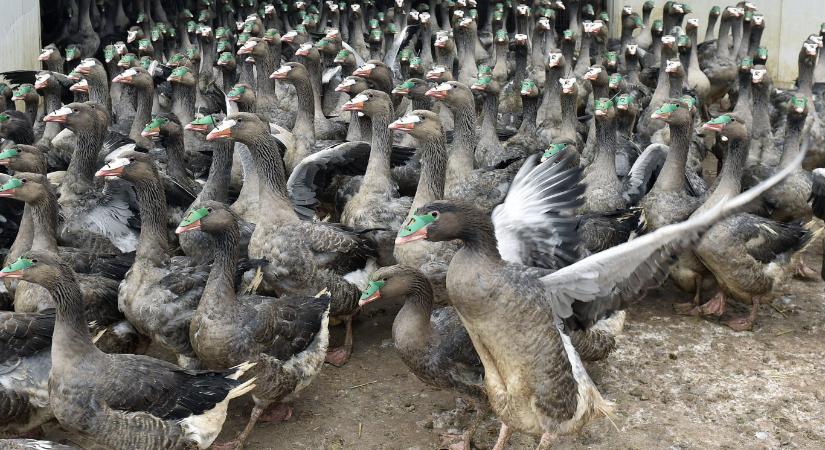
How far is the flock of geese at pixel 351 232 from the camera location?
217 inches

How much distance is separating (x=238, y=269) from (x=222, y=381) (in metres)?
1.46

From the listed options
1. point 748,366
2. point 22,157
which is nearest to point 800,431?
point 748,366

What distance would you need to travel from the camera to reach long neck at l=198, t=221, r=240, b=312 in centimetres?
627

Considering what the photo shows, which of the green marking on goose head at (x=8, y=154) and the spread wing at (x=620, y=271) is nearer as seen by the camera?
the spread wing at (x=620, y=271)

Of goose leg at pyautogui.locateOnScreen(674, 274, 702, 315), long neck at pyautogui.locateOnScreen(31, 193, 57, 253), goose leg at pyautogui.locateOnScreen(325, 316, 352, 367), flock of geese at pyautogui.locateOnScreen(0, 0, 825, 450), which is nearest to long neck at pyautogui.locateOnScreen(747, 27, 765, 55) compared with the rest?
flock of geese at pyautogui.locateOnScreen(0, 0, 825, 450)

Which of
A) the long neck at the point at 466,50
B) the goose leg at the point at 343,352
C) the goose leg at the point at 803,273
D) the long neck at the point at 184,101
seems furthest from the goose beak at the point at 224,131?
the long neck at the point at 466,50

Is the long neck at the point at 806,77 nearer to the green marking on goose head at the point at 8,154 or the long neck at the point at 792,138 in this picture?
the long neck at the point at 792,138

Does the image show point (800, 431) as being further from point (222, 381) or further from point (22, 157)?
point (22, 157)

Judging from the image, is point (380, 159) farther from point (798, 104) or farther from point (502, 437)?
point (798, 104)

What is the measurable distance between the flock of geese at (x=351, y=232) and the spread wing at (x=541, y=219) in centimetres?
2

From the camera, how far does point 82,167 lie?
8.77 m

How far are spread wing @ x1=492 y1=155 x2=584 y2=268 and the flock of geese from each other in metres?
0.02

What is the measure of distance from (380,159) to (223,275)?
9.48 ft

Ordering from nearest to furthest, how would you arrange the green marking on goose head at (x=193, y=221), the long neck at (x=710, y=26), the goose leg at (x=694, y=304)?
1. the green marking on goose head at (x=193, y=221)
2. the goose leg at (x=694, y=304)
3. the long neck at (x=710, y=26)
